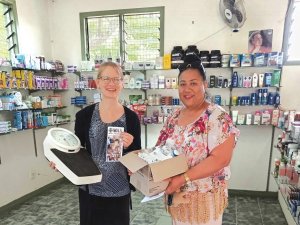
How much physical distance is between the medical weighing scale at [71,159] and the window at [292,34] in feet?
10.5

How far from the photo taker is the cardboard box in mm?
1075

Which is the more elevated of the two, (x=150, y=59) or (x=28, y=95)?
(x=150, y=59)

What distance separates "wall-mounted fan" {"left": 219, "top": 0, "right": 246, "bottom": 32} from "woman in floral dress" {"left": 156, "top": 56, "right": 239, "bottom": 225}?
91.6 inches

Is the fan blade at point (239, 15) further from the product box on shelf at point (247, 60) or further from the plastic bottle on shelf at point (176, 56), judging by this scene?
the plastic bottle on shelf at point (176, 56)

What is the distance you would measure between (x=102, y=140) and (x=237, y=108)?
8.60 feet

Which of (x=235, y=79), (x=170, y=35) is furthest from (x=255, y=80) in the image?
(x=170, y=35)

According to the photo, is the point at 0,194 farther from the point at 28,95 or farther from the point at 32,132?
the point at 28,95

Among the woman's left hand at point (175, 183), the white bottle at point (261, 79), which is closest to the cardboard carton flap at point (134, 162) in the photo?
the woman's left hand at point (175, 183)

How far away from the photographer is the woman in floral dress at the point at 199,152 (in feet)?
3.81

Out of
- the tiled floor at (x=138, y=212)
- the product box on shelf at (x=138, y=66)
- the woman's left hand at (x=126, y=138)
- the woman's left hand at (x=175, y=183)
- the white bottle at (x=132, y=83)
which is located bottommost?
the tiled floor at (x=138, y=212)

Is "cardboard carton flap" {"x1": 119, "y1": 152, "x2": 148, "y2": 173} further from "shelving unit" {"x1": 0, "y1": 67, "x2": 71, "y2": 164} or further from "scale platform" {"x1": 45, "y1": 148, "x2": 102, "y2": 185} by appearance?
"shelving unit" {"x1": 0, "y1": 67, "x2": 71, "y2": 164}

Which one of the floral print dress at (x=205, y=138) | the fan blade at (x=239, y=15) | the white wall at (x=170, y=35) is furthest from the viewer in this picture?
the white wall at (x=170, y=35)

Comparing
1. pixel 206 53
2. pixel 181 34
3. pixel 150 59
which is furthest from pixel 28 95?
pixel 206 53

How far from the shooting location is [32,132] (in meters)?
3.49
